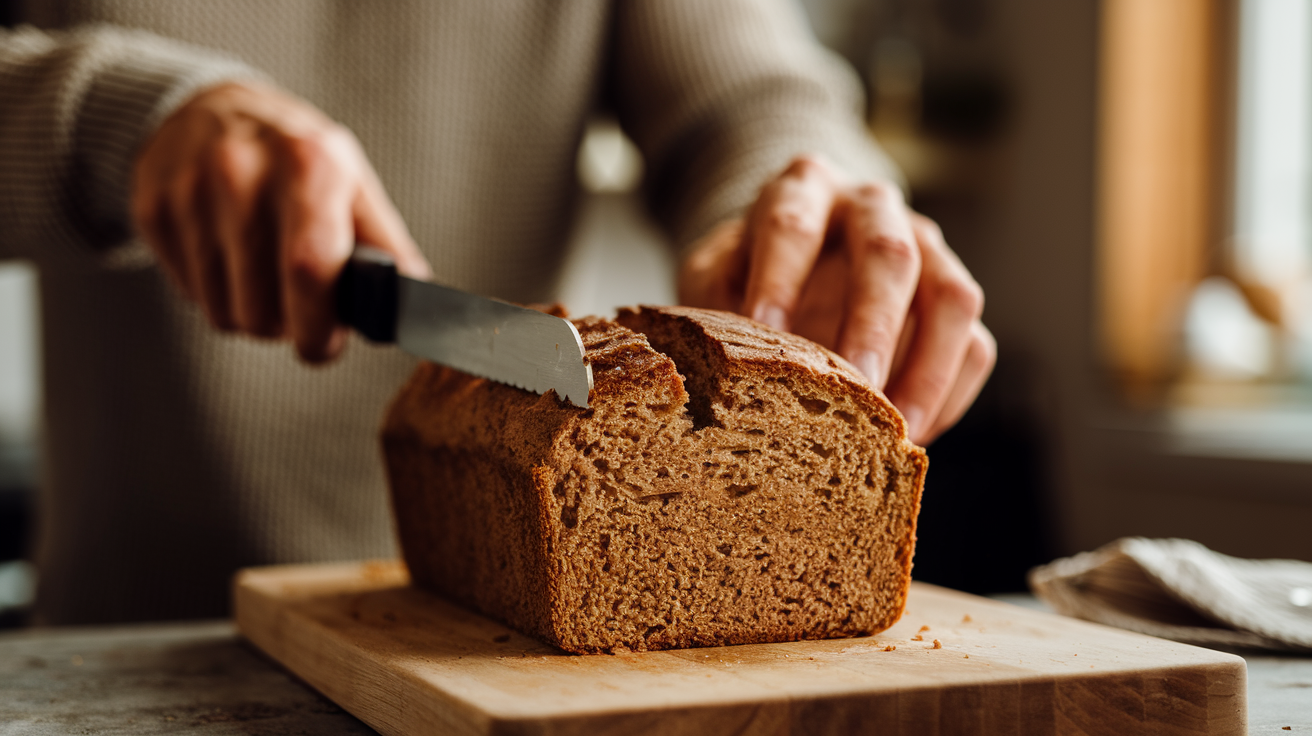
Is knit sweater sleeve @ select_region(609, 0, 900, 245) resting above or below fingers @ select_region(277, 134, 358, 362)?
above

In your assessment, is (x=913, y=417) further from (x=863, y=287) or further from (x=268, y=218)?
(x=268, y=218)

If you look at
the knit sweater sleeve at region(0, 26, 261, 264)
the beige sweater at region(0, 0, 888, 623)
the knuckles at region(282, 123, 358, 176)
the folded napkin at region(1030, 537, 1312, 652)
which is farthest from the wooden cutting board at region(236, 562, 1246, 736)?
the beige sweater at region(0, 0, 888, 623)

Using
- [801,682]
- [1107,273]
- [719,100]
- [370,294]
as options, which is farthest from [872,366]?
[1107,273]

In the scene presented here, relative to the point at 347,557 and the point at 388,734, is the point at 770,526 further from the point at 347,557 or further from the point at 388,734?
the point at 347,557

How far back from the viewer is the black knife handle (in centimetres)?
156

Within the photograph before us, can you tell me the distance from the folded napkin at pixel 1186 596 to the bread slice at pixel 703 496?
1.41 ft

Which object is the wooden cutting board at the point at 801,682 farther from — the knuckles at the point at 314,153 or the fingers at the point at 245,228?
the knuckles at the point at 314,153

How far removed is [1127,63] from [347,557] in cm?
344

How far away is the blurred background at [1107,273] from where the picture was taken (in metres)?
3.74

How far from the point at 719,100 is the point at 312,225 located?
114cm

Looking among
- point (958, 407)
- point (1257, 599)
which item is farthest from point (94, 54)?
point (1257, 599)

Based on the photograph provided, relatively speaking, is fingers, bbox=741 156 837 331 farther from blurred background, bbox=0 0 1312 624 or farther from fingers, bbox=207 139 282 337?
blurred background, bbox=0 0 1312 624

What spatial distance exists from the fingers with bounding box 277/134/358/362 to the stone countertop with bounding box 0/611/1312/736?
0.49 metres

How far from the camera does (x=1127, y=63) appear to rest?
13.9ft
